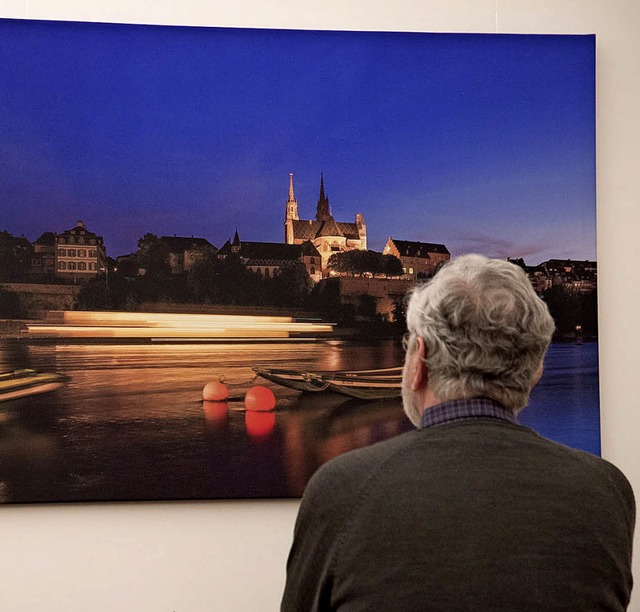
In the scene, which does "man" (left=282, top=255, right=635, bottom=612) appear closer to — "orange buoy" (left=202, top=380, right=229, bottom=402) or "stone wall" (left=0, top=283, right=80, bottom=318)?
"orange buoy" (left=202, top=380, right=229, bottom=402)

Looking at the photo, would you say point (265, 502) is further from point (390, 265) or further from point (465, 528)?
point (465, 528)

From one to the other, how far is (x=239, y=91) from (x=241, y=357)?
3.24ft

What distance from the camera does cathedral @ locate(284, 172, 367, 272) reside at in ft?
9.82

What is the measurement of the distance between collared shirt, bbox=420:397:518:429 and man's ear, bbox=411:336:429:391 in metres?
0.06

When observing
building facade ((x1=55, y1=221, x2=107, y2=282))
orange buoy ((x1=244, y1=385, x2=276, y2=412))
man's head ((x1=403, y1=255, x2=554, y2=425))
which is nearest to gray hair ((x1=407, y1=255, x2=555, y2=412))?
man's head ((x1=403, y1=255, x2=554, y2=425))

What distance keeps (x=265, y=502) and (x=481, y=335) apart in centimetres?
186

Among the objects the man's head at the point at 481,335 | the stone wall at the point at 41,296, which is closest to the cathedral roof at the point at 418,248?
the stone wall at the point at 41,296

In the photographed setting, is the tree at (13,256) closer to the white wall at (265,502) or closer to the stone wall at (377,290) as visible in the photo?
the white wall at (265,502)

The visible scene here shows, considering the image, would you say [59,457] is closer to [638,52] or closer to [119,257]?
[119,257]

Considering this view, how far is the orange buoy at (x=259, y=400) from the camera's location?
2.90 meters

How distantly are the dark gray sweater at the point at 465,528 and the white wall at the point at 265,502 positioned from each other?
5.89 feet

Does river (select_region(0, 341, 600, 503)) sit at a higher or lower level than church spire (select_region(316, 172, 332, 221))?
lower

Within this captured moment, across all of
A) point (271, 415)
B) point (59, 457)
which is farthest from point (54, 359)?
point (271, 415)

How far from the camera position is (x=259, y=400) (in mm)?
2910
